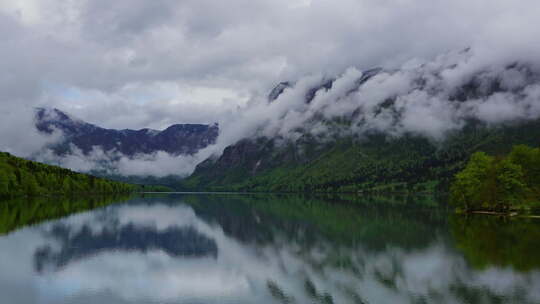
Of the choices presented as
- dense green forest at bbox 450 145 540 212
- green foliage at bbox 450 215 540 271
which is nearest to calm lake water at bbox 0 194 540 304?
green foliage at bbox 450 215 540 271

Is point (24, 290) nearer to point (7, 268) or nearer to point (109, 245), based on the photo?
point (7, 268)

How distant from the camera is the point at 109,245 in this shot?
69.5m

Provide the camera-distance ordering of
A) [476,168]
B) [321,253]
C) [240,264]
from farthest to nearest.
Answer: [476,168] → [321,253] → [240,264]

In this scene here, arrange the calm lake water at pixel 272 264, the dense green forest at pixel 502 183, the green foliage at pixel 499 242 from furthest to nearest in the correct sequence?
1. the dense green forest at pixel 502 183
2. the green foliage at pixel 499 242
3. the calm lake water at pixel 272 264

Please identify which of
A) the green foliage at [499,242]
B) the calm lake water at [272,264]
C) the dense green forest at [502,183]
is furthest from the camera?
the dense green forest at [502,183]

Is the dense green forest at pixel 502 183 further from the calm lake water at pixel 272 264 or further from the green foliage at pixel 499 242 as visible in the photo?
the calm lake water at pixel 272 264

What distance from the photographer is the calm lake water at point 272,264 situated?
3916cm

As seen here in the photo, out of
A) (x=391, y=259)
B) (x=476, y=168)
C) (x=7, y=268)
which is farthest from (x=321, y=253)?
(x=476, y=168)

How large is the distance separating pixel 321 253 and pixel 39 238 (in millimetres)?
43868

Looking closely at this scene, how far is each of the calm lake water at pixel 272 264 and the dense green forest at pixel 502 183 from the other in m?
21.1

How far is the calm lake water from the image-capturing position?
1542 inches

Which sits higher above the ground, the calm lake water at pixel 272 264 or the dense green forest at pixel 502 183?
the dense green forest at pixel 502 183

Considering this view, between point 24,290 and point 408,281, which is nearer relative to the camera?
point 24,290

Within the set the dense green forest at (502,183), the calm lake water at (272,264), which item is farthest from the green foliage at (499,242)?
the dense green forest at (502,183)
